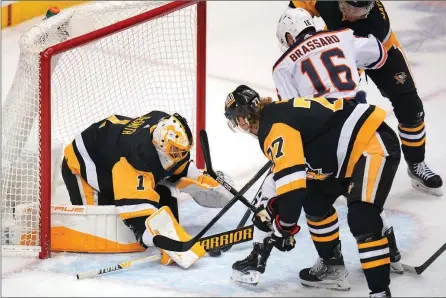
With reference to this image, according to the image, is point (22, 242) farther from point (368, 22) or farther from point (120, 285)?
point (368, 22)

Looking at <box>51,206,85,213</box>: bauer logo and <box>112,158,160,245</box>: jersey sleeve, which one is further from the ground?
<box>112,158,160,245</box>: jersey sleeve

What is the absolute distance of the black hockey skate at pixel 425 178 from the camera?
461 cm

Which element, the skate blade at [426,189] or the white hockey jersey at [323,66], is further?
the skate blade at [426,189]

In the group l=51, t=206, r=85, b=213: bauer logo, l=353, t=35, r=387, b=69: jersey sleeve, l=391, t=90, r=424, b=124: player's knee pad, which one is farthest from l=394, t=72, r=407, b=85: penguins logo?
l=51, t=206, r=85, b=213: bauer logo

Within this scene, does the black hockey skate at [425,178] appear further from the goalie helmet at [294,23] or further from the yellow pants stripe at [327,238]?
the yellow pants stripe at [327,238]

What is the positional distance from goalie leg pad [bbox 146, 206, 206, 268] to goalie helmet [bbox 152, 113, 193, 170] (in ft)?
0.60

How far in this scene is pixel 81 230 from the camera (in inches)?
162

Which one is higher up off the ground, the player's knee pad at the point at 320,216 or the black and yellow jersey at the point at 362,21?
the black and yellow jersey at the point at 362,21

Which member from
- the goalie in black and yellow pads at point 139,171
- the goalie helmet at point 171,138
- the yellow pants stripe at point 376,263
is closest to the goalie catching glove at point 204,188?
the goalie in black and yellow pads at point 139,171

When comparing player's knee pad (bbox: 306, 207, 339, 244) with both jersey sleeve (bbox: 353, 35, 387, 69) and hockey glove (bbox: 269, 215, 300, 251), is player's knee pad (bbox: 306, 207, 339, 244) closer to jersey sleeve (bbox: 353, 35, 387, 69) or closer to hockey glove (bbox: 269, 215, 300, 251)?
hockey glove (bbox: 269, 215, 300, 251)

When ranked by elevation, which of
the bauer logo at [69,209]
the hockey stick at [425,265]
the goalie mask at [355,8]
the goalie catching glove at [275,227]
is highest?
the goalie mask at [355,8]

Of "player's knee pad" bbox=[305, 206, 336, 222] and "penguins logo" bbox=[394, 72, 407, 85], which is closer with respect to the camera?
"player's knee pad" bbox=[305, 206, 336, 222]

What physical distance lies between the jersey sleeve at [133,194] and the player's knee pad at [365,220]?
75 cm

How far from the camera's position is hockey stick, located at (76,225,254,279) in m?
3.88
